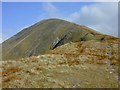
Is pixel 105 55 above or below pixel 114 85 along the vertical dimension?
above

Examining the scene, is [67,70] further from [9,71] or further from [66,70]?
[9,71]

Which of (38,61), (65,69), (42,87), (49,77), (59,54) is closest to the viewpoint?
(42,87)

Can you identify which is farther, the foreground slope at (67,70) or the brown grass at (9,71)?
the brown grass at (9,71)

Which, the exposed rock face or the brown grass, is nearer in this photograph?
the exposed rock face

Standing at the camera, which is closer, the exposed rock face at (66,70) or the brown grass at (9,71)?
the exposed rock face at (66,70)

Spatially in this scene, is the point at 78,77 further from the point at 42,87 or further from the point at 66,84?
the point at 42,87

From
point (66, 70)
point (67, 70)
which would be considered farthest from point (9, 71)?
point (67, 70)

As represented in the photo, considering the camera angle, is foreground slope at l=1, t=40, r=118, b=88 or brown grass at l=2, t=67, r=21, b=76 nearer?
foreground slope at l=1, t=40, r=118, b=88

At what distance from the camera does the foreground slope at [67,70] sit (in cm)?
3775

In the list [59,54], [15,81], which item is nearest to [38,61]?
[59,54]

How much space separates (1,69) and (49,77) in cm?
944

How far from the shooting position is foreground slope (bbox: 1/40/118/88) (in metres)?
37.8

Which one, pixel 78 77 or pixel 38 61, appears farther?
pixel 38 61

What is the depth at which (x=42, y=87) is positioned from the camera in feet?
120
